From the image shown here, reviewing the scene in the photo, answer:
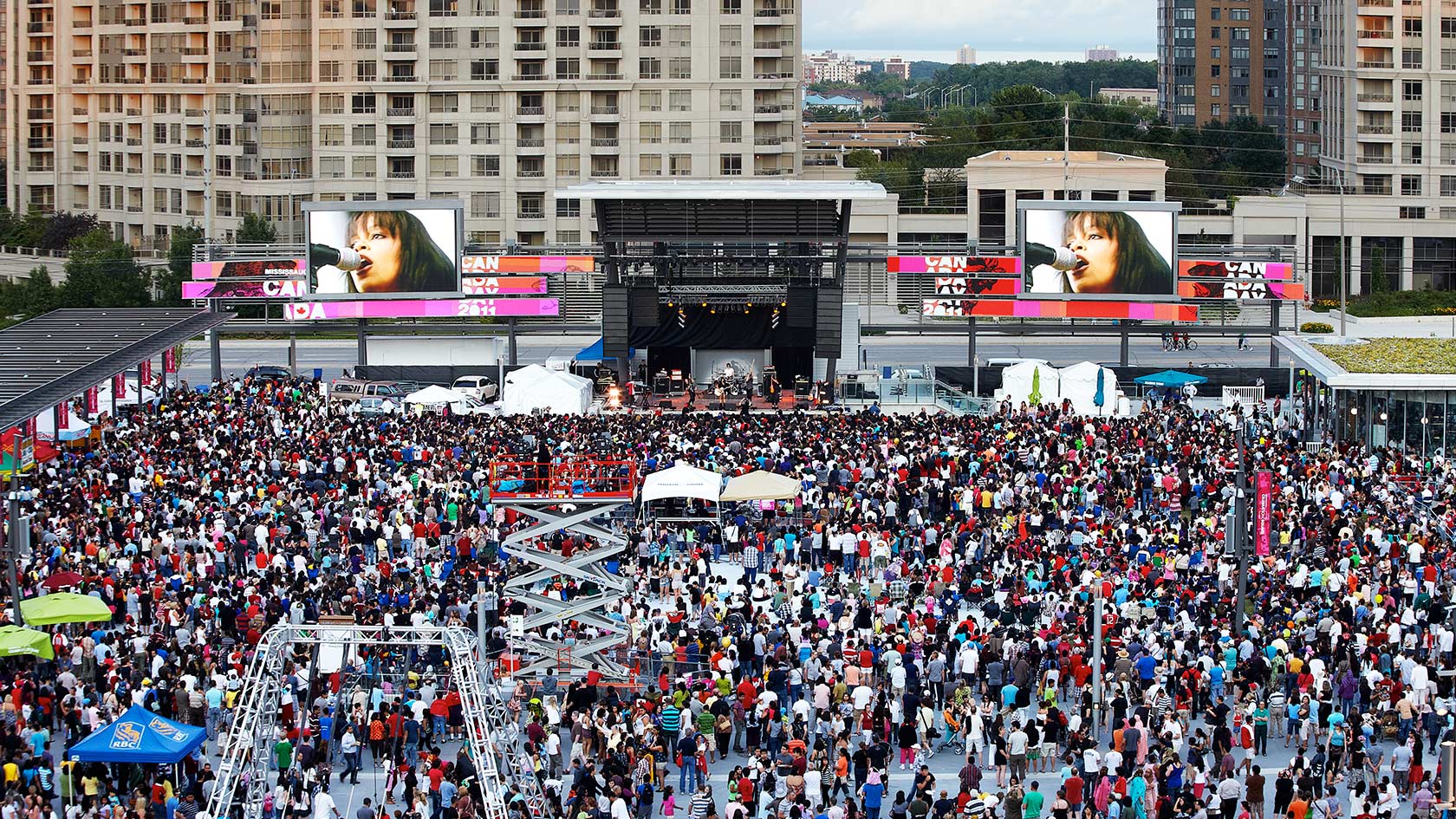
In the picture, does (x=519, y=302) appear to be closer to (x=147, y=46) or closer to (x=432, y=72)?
(x=432, y=72)

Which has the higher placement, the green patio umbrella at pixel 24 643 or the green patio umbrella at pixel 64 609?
the green patio umbrella at pixel 64 609

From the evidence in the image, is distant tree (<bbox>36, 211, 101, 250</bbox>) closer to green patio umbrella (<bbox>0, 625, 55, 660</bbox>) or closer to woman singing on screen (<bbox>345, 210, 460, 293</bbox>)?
woman singing on screen (<bbox>345, 210, 460, 293</bbox>)

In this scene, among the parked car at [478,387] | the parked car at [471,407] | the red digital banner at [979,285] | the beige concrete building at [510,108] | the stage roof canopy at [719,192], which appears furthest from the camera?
the beige concrete building at [510,108]

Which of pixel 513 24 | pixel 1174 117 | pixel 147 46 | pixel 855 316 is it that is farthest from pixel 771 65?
pixel 1174 117

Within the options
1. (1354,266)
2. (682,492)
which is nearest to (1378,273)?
(1354,266)

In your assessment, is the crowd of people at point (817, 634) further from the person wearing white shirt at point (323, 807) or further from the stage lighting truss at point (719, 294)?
the stage lighting truss at point (719, 294)

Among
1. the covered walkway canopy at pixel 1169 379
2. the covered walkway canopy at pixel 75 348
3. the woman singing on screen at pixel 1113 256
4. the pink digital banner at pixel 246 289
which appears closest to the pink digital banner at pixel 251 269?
the pink digital banner at pixel 246 289

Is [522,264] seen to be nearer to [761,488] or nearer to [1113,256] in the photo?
[1113,256]

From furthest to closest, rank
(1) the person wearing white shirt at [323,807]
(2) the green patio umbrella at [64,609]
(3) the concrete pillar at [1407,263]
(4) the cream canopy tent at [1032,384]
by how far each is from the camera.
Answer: (3) the concrete pillar at [1407,263] < (4) the cream canopy tent at [1032,384] < (2) the green patio umbrella at [64,609] < (1) the person wearing white shirt at [323,807]
